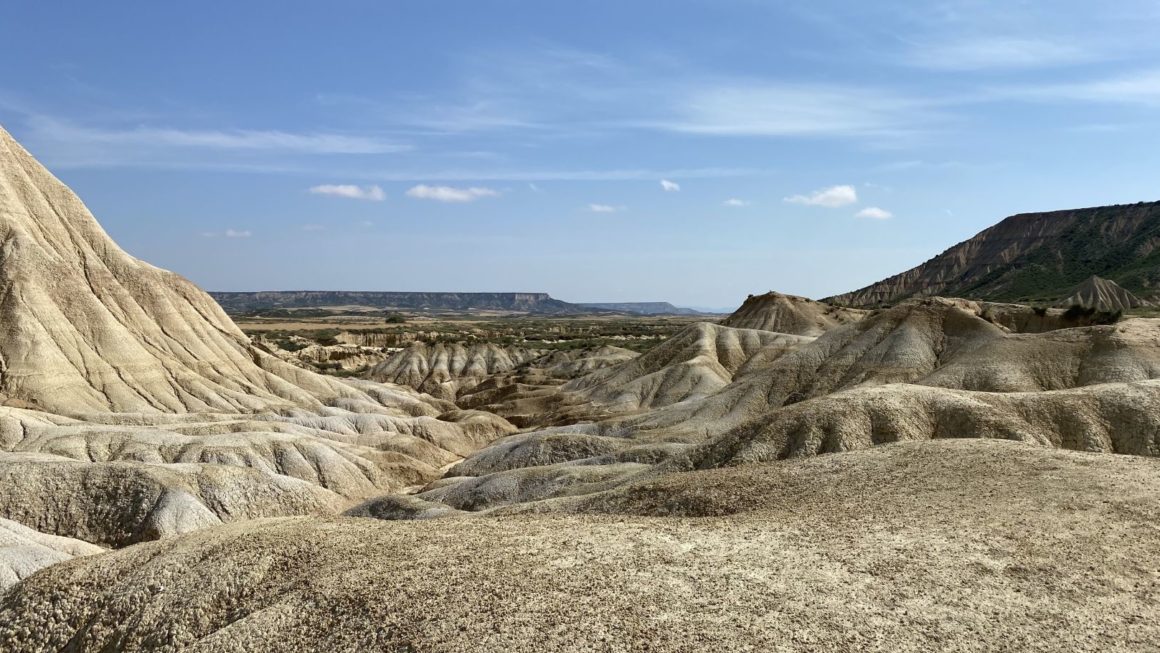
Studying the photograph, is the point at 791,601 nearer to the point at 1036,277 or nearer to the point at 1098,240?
the point at 1036,277

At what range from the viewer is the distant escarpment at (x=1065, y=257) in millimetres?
144875

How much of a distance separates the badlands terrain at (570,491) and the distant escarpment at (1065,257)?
8633 centimetres

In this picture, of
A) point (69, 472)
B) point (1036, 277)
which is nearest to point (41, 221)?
point (69, 472)

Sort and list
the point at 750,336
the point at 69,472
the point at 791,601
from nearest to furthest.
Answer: the point at 791,601 → the point at 69,472 → the point at 750,336

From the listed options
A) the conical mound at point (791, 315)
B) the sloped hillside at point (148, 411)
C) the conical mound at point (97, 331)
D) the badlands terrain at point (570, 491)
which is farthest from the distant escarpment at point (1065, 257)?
the conical mound at point (97, 331)

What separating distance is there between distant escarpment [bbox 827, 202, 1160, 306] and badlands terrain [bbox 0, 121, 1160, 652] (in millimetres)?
86333

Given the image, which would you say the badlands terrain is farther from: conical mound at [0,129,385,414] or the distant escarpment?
the distant escarpment

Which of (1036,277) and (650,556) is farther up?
(1036,277)

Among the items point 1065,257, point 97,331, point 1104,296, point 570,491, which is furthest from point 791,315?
point 1065,257

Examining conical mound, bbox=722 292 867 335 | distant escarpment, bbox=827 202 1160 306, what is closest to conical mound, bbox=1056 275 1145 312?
distant escarpment, bbox=827 202 1160 306

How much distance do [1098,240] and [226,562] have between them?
191 metres

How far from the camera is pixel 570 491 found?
36594 millimetres

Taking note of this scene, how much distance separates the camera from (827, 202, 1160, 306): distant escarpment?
14488 cm

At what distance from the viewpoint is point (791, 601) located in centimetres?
→ 1636
